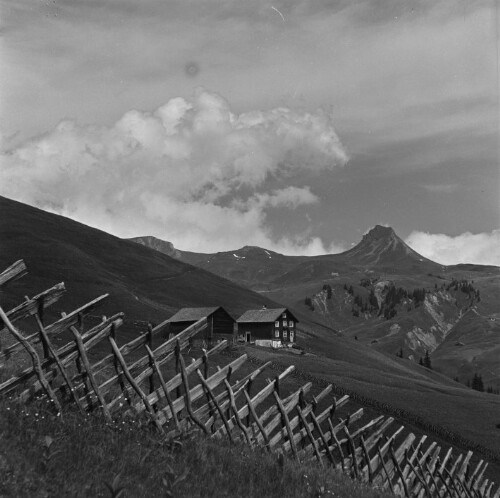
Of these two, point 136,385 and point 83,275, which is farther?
point 83,275

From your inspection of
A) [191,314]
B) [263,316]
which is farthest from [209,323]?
[263,316]

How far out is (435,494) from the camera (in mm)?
18750

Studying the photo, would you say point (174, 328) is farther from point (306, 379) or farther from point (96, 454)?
point (96, 454)

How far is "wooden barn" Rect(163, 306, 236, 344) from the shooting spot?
119 m

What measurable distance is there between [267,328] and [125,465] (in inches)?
5047

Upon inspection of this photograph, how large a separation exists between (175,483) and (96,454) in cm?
105

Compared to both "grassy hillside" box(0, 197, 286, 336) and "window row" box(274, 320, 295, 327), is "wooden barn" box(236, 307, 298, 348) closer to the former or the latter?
"window row" box(274, 320, 295, 327)

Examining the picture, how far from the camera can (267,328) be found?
5300 inches

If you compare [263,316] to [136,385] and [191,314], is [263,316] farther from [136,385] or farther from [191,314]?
[136,385]

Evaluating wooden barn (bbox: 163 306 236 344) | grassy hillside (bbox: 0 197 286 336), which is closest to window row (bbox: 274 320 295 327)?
wooden barn (bbox: 163 306 236 344)

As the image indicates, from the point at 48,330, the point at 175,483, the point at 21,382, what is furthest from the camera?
the point at 48,330

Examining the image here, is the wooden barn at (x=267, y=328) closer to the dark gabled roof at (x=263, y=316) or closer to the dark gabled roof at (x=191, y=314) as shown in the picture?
the dark gabled roof at (x=263, y=316)

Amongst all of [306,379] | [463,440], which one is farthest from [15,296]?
[463,440]

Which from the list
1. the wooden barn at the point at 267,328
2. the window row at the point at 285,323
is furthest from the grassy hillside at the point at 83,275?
the window row at the point at 285,323
